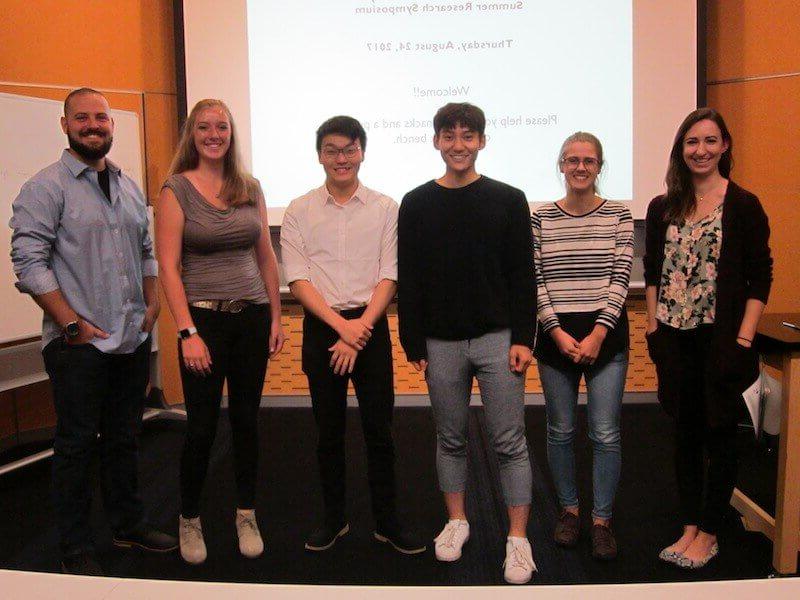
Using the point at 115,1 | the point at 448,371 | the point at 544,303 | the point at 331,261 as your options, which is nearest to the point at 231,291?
the point at 331,261

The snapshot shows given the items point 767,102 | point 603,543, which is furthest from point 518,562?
point 767,102

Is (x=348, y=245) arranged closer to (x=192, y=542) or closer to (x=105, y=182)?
(x=105, y=182)

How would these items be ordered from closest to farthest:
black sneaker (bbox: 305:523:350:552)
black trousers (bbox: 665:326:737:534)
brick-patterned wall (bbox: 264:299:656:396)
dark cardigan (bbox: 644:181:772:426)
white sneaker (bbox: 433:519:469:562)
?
dark cardigan (bbox: 644:181:772:426) → black trousers (bbox: 665:326:737:534) → white sneaker (bbox: 433:519:469:562) → black sneaker (bbox: 305:523:350:552) → brick-patterned wall (bbox: 264:299:656:396)

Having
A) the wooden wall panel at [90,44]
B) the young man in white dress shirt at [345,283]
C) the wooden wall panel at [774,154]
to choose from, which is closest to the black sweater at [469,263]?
the young man in white dress shirt at [345,283]

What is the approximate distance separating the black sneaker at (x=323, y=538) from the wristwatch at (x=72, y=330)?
1007 millimetres

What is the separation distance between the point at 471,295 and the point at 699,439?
0.87m

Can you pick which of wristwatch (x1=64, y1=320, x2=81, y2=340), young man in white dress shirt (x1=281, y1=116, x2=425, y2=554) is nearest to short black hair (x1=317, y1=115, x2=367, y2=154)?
young man in white dress shirt (x1=281, y1=116, x2=425, y2=554)

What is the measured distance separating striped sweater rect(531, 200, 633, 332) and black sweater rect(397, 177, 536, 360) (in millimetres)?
134

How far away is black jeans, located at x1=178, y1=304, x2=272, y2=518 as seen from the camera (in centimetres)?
211

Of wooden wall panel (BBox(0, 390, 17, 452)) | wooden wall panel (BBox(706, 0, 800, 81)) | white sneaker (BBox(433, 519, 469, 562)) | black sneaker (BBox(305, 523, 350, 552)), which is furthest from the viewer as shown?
wooden wall panel (BBox(706, 0, 800, 81))

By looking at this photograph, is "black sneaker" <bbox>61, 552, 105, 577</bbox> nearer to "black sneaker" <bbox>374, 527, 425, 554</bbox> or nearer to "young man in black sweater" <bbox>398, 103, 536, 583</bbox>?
"black sneaker" <bbox>374, 527, 425, 554</bbox>

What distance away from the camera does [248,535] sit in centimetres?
227

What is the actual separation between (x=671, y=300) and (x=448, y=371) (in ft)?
2.37

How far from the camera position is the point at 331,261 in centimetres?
210
